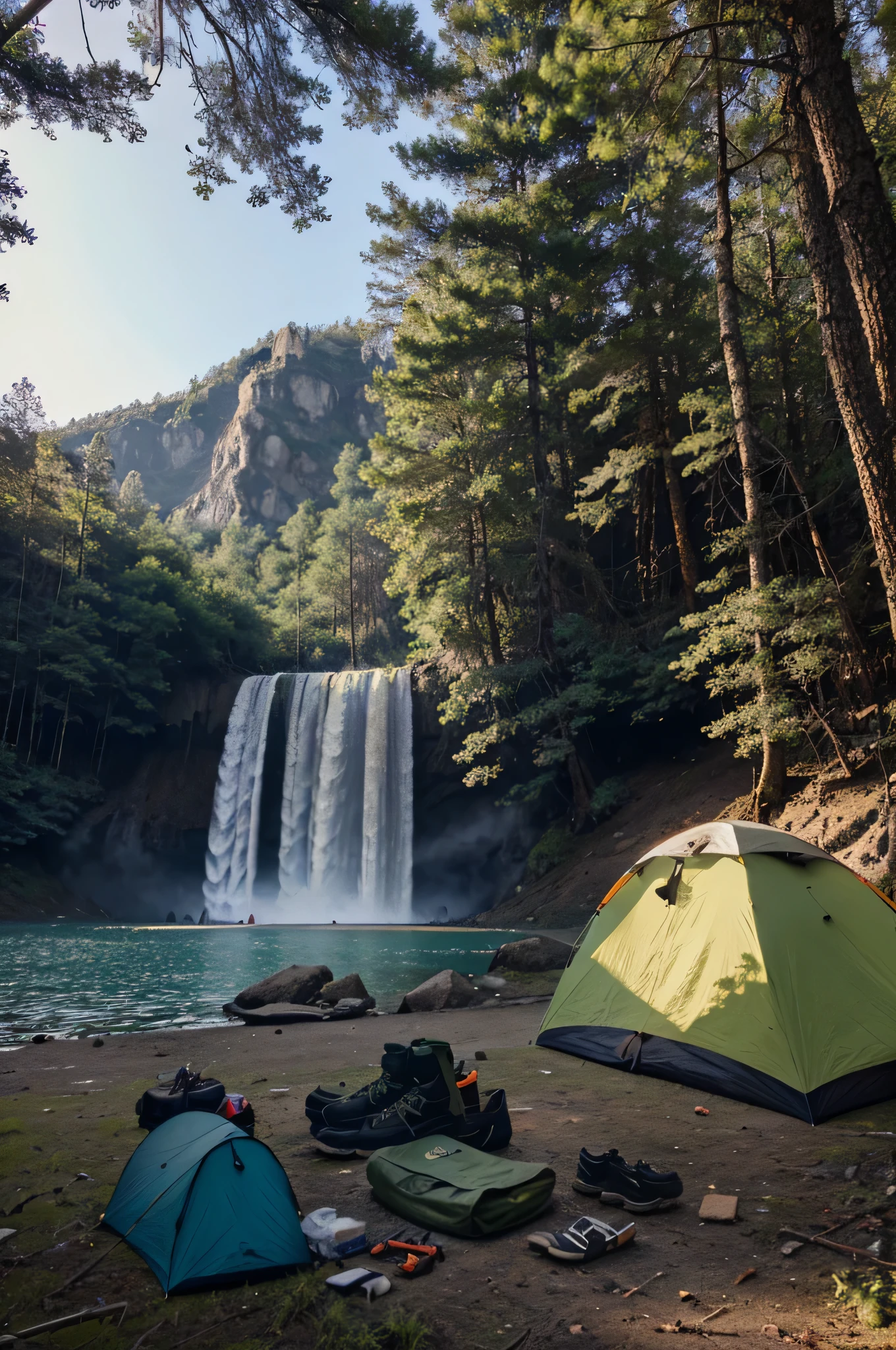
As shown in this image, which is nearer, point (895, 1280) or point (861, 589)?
point (895, 1280)

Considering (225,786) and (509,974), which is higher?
(225,786)

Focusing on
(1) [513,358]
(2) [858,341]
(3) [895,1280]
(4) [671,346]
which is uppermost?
(1) [513,358]

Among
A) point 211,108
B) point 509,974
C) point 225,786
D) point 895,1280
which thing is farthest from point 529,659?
point 895,1280

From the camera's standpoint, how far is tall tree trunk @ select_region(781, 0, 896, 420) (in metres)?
5.28

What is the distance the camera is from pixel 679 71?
7.97 m

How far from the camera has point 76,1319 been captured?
2.58 metres

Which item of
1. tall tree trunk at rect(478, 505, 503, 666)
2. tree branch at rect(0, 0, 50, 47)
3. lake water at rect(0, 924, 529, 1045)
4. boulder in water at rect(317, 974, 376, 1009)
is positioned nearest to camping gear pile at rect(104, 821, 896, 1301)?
boulder in water at rect(317, 974, 376, 1009)

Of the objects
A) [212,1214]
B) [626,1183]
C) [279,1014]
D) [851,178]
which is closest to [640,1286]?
[626,1183]

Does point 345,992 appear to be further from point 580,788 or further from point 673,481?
point 673,481

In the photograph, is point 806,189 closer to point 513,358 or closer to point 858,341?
point 858,341

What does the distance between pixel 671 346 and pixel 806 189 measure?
13.5 meters

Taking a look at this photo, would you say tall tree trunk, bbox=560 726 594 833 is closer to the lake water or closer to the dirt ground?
the lake water

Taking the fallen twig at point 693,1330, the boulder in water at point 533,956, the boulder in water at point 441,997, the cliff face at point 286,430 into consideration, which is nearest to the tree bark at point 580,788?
the boulder in water at point 533,956

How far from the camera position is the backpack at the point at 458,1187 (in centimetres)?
322
